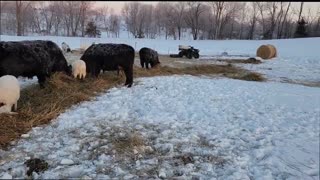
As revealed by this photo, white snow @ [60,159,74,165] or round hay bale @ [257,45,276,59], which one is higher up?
round hay bale @ [257,45,276,59]

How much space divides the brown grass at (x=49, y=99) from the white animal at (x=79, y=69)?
0.67 ft

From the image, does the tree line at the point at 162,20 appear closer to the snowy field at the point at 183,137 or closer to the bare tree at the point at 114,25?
the bare tree at the point at 114,25

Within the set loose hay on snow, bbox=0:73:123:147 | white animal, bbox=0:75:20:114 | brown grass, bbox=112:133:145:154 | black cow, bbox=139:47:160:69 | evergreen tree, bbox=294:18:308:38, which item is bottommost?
brown grass, bbox=112:133:145:154

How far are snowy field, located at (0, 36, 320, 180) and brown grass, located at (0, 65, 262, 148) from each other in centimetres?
25

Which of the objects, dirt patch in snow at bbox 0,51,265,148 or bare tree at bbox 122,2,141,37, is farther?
bare tree at bbox 122,2,141,37

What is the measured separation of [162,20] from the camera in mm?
88938

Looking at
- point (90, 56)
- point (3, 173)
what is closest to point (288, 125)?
point (3, 173)

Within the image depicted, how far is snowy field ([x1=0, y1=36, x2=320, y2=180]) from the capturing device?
5.47m

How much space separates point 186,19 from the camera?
78562 mm

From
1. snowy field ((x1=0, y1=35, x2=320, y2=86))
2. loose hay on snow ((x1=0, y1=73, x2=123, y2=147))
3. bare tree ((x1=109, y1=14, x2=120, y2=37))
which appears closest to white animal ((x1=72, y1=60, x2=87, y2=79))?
loose hay on snow ((x1=0, y1=73, x2=123, y2=147))

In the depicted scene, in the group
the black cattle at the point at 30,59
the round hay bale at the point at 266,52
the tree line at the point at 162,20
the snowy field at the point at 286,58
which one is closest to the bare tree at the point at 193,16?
the tree line at the point at 162,20

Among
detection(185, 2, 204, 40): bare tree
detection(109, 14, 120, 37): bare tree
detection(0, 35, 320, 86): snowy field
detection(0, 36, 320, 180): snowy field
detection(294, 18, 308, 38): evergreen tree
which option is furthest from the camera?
detection(109, 14, 120, 37): bare tree

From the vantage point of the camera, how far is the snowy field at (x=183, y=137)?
17.9 ft

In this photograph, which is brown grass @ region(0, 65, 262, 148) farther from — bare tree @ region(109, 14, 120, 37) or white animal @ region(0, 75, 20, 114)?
bare tree @ region(109, 14, 120, 37)
